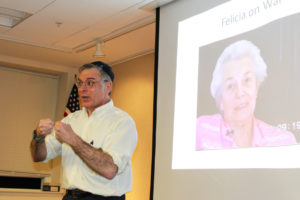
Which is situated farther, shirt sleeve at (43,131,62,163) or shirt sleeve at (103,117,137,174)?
shirt sleeve at (43,131,62,163)

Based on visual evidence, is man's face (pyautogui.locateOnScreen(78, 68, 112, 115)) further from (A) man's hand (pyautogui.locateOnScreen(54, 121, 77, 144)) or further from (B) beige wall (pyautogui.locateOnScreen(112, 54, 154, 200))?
(B) beige wall (pyautogui.locateOnScreen(112, 54, 154, 200))

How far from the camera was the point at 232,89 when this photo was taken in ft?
11.1

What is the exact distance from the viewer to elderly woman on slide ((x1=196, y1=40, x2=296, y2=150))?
3.16m

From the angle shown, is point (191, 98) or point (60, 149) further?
point (191, 98)

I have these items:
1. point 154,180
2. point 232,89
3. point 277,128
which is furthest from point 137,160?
point 277,128

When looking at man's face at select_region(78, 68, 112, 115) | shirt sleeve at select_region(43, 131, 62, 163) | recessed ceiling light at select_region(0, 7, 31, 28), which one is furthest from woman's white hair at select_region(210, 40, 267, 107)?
recessed ceiling light at select_region(0, 7, 31, 28)

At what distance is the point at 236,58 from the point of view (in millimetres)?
3449

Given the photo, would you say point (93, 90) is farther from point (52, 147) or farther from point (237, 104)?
point (237, 104)

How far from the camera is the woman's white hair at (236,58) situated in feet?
10.5

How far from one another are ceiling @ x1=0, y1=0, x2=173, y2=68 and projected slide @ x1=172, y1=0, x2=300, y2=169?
0.88 metres

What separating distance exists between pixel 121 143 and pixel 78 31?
11.5ft

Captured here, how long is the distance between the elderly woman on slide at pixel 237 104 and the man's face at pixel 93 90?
1230 mm

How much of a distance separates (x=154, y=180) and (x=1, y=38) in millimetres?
3015

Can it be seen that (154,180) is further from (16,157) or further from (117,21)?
(16,157)
